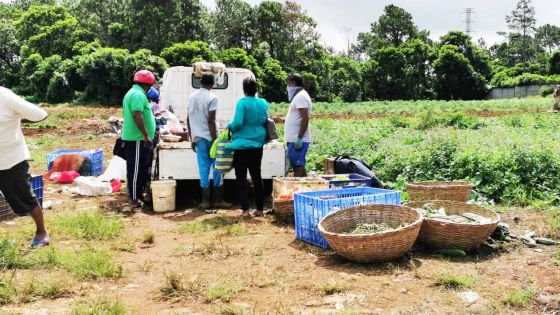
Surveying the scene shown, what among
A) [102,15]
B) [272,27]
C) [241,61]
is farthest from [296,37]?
[102,15]

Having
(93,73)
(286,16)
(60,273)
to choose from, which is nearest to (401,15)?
(286,16)

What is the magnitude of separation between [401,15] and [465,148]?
59602mm

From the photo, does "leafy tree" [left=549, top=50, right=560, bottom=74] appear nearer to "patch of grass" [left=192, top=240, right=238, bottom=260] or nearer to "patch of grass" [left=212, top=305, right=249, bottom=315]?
"patch of grass" [left=192, top=240, right=238, bottom=260]

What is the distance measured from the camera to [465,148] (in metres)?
8.96

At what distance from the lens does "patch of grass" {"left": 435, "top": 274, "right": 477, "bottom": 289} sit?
438 centimetres

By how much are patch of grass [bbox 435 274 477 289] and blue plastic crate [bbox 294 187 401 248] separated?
1521 millimetres

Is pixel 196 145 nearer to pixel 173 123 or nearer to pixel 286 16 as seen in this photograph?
pixel 173 123

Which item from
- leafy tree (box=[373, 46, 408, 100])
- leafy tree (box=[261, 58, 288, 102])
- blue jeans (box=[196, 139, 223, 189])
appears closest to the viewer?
blue jeans (box=[196, 139, 223, 189])

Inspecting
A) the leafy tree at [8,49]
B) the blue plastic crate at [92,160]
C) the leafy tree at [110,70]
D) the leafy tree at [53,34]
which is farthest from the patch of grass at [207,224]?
the leafy tree at [8,49]

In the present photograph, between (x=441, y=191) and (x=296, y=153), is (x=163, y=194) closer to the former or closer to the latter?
(x=296, y=153)

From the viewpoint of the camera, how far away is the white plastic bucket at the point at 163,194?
7.78 meters

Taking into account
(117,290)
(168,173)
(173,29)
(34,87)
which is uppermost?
(173,29)

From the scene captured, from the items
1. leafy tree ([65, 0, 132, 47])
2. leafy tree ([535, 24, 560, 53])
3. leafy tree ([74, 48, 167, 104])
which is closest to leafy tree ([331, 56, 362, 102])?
leafy tree ([65, 0, 132, 47])

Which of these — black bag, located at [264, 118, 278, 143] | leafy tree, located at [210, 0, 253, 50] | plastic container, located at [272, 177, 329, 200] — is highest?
leafy tree, located at [210, 0, 253, 50]
